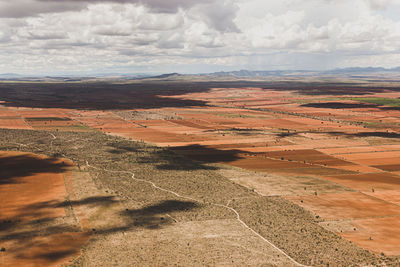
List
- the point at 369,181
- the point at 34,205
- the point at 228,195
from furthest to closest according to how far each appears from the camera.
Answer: the point at 369,181, the point at 228,195, the point at 34,205

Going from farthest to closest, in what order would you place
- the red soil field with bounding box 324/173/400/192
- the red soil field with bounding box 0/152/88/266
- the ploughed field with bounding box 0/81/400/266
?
1. the red soil field with bounding box 324/173/400/192
2. the ploughed field with bounding box 0/81/400/266
3. the red soil field with bounding box 0/152/88/266

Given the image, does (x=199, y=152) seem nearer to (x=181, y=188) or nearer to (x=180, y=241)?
(x=181, y=188)

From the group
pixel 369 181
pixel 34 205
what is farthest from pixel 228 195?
pixel 34 205

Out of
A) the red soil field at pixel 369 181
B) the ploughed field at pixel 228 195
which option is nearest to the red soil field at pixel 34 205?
the ploughed field at pixel 228 195

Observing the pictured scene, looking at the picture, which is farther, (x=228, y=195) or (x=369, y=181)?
(x=369, y=181)

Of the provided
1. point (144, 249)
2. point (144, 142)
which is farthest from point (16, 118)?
point (144, 249)

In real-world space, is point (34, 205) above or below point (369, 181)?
above

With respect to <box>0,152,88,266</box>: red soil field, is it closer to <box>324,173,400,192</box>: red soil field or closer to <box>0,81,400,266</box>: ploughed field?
<box>0,81,400,266</box>: ploughed field

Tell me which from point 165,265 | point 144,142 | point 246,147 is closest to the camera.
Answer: point 165,265

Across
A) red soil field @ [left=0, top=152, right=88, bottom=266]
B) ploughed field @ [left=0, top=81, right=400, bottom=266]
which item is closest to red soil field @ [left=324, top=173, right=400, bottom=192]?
ploughed field @ [left=0, top=81, right=400, bottom=266]

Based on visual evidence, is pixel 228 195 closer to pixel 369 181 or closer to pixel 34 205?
pixel 369 181

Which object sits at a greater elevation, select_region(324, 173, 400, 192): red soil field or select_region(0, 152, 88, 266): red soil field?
select_region(0, 152, 88, 266): red soil field
